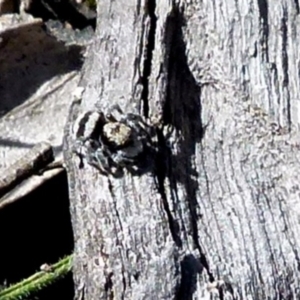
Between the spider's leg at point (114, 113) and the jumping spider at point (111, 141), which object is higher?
the spider's leg at point (114, 113)

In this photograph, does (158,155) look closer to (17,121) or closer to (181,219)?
(181,219)

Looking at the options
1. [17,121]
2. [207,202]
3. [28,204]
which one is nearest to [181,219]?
[207,202]

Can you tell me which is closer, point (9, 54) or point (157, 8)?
point (157, 8)

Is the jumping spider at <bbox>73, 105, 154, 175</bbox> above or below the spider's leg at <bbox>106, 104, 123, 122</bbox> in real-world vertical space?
below
